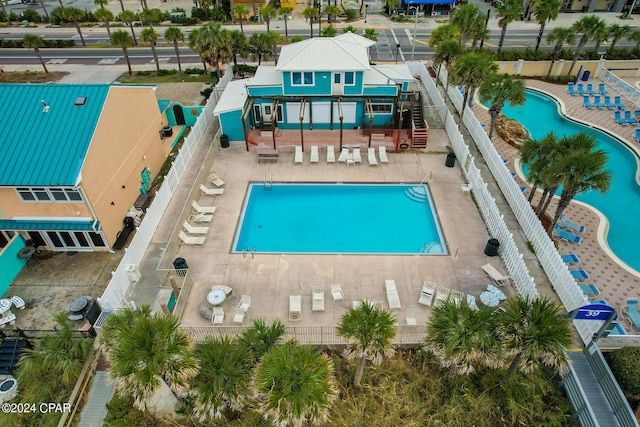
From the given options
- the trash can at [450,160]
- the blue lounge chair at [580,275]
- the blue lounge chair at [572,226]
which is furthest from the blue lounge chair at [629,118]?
the blue lounge chair at [580,275]

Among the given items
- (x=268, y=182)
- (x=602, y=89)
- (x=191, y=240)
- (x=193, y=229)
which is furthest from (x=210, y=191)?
(x=602, y=89)

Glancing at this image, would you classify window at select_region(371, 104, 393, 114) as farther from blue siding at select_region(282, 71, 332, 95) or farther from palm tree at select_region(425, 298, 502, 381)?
palm tree at select_region(425, 298, 502, 381)

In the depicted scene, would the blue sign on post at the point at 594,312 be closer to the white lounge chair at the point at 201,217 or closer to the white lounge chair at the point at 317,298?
the white lounge chair at the point at 317,298

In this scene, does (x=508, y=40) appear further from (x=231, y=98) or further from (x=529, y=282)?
(x=529, y=282)

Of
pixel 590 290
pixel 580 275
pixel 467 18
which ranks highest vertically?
pixel 467 18

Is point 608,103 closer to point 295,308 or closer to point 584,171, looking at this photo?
point 584,171

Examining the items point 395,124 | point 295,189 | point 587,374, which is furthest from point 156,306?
point 395,124
